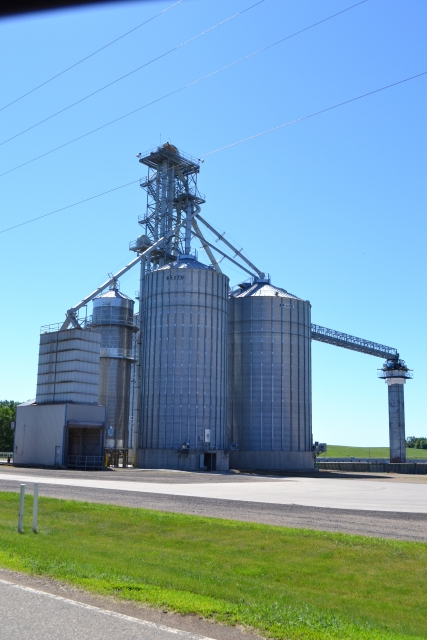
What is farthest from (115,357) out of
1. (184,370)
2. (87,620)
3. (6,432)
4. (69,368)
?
(87,620)

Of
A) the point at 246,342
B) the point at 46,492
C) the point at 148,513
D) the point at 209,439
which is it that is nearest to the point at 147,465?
the point at 209,439

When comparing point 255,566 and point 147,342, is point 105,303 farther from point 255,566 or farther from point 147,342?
point 255,566

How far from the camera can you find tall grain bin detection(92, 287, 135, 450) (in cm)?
7762

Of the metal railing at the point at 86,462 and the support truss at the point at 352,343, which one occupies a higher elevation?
the support truss at the point at 352,343

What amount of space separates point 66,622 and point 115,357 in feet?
231

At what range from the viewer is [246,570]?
12.0 metres

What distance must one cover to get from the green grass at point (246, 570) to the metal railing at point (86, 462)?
1690 inches

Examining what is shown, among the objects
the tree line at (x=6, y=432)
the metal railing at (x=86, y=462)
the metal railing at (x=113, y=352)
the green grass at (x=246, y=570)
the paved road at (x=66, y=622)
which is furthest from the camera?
the tree line at (x=6, y=432)

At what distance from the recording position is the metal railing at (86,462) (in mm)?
59784

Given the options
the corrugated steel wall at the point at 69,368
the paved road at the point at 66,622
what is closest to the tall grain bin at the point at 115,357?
the corrugated steel wall at the point at 69,368

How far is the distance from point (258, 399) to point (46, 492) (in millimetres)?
48315

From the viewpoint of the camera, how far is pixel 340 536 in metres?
15.3

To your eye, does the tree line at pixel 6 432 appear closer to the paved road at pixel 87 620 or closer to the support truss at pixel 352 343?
the support truss at pixel 352 343

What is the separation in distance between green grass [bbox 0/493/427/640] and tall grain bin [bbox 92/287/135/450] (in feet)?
197
